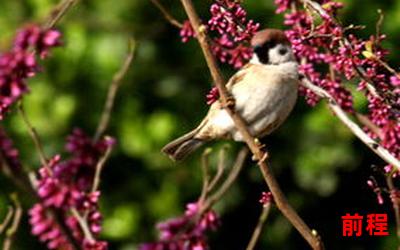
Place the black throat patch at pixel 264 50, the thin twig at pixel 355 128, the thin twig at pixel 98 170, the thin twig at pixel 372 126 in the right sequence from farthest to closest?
the black throat patch at pixel 264 50, the thin twig at pixel 372 126, the thin twig at pixel 355 128, the thin twig at pixel 98 170

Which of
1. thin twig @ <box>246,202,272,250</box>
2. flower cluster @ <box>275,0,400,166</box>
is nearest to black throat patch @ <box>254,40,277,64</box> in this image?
flower cluster @ <box>275,0,400,166</box>

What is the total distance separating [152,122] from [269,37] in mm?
2920

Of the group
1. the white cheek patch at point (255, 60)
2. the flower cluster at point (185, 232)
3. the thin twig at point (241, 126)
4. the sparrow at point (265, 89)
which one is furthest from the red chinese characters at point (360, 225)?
the flower cluster at point (185, 232)

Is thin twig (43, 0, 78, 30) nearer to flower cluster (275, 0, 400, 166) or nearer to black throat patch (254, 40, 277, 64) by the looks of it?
flower cluster (275, 0, 400, 166)

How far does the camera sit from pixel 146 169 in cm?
631

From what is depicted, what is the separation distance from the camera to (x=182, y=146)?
3.71m

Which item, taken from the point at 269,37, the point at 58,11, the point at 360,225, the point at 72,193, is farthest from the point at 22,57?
the point at 360,225

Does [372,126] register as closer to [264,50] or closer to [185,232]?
[264,50]

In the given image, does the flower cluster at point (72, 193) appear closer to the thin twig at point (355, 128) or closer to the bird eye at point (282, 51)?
the thin twig at point (355, 128)

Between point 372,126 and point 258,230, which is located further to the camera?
point 372,126

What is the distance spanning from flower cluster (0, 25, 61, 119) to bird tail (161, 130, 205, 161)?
5.19 ft

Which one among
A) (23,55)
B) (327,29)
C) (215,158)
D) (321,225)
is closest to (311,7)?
(327,29)

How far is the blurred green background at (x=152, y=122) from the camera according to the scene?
6137 mm

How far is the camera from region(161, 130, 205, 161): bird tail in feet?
11.9
